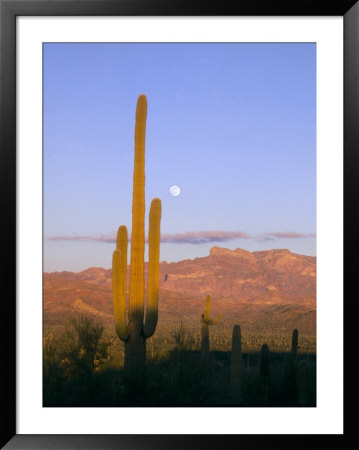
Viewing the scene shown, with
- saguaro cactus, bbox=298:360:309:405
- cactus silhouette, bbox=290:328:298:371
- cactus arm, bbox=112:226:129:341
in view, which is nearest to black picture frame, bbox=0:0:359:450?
saguaro cactus, bbox=298:360:309:405

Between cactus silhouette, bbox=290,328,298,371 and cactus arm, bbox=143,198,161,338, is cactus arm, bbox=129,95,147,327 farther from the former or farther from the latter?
cactus silhouette, bbox=290,328,298,371

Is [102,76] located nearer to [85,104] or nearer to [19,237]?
[85,104]

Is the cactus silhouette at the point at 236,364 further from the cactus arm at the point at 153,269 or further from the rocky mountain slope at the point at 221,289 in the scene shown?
the cactus arm at the point at 153,269

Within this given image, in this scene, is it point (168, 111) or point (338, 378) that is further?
point (168, 111)

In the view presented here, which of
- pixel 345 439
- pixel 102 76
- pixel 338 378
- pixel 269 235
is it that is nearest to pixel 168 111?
pixel 102 76

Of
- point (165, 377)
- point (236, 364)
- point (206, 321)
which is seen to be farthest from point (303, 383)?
point (165, 377)

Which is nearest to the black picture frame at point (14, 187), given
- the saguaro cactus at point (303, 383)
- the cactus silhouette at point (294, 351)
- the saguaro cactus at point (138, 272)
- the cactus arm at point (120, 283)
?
the saguaro cactus at point (303, 383)
